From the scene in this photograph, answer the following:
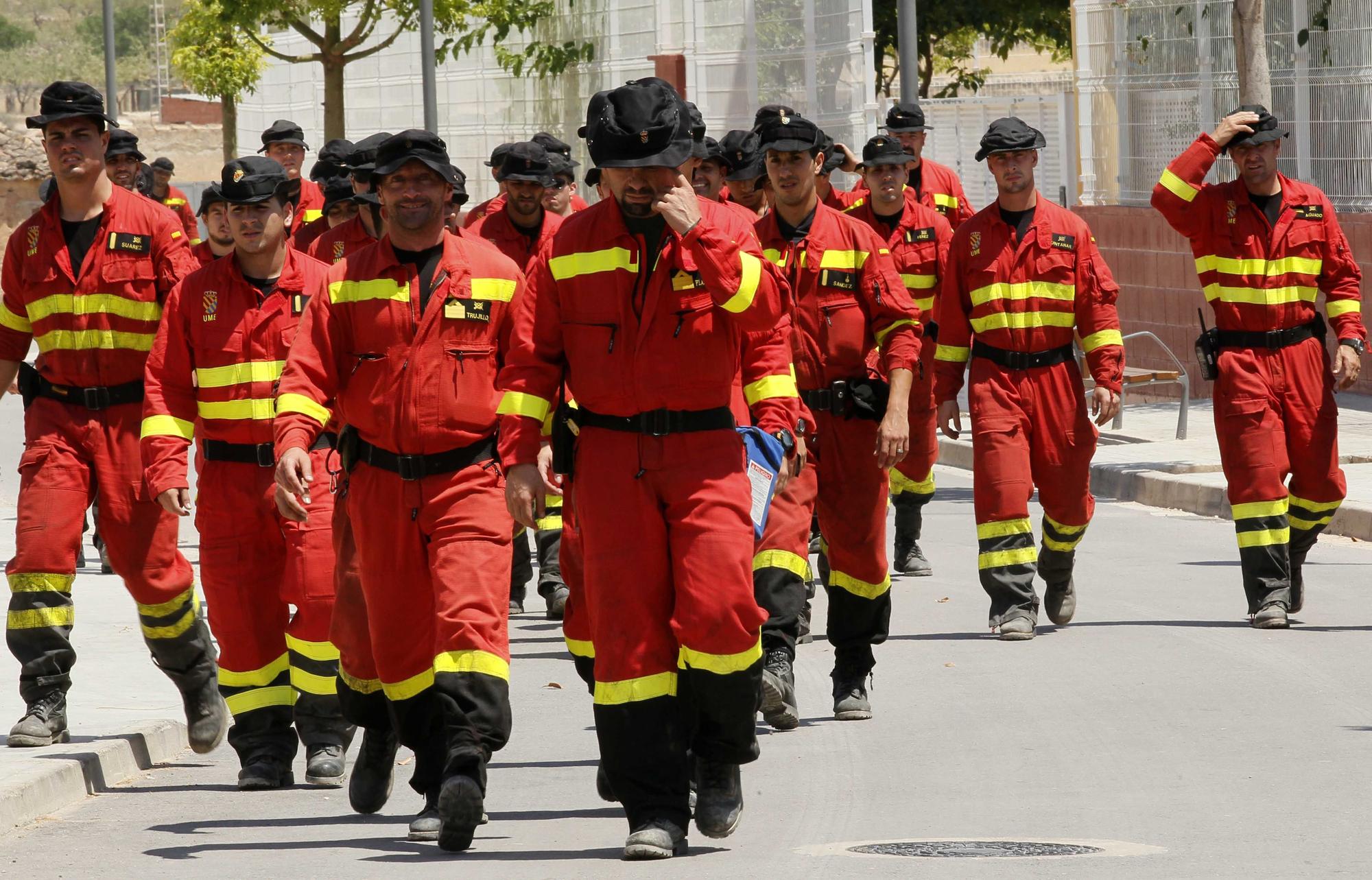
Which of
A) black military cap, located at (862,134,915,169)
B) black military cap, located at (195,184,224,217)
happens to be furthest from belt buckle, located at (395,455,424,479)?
black military cap, located at (862,134,915,169)

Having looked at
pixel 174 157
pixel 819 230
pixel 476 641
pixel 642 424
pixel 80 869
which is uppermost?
pixel 174 157

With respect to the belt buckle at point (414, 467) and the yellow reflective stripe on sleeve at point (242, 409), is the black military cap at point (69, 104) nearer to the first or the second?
the yellow reflective stripe on sleeve at point (242, 409)

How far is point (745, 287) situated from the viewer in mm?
6746

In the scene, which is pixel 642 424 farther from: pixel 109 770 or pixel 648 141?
pixel 109 770

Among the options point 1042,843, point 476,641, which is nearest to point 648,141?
point 476,641

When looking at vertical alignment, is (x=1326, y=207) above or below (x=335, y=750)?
above

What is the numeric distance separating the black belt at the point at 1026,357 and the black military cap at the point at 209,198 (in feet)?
12.0

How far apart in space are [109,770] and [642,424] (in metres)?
2.91

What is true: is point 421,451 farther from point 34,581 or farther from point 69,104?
point 69,104

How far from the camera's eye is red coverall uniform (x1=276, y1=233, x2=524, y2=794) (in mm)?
7047

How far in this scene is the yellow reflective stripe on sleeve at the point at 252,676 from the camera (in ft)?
27.3

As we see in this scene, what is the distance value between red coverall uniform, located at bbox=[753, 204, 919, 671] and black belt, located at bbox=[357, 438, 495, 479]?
2086 mm

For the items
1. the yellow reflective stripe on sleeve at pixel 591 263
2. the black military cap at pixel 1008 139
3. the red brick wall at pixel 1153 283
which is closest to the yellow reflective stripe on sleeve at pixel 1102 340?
the black military cap at pixel 1008 139

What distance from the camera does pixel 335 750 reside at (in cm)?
841
